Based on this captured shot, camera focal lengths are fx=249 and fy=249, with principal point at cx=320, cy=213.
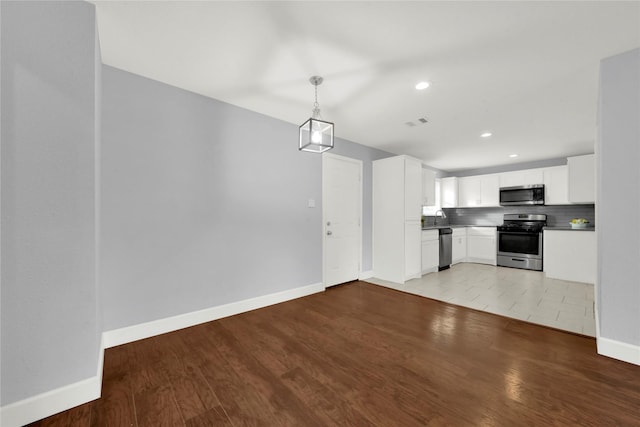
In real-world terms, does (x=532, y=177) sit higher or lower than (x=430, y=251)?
higher

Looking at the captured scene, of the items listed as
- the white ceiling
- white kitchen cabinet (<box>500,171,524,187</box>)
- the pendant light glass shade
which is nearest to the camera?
the white ceiling

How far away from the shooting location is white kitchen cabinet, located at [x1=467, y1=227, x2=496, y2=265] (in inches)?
231

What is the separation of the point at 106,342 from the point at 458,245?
6496 millimetres

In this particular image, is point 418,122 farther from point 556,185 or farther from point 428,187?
point 556,185

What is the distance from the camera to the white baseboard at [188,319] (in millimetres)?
2229

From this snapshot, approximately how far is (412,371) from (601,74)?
9.66 ft

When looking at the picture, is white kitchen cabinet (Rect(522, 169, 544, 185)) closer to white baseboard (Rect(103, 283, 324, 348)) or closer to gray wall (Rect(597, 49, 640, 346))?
gray wall (Rect(597, 49, 640, 346))

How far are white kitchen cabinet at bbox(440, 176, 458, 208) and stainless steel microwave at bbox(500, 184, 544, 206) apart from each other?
1009 mm

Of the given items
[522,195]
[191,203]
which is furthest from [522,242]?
[191,203]

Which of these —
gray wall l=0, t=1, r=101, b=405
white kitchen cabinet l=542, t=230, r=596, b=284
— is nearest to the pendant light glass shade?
gray wall l=0, t=1, r=101, b=405

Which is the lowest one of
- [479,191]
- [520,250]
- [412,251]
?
[520,250]

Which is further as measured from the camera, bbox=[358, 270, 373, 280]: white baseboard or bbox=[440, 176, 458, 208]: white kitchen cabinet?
bbox=[440, 176, 458, 208]: white kitchen cabinet

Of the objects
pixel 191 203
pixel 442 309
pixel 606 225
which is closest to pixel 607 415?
pixel 606 225

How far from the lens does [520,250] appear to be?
5379 mm
